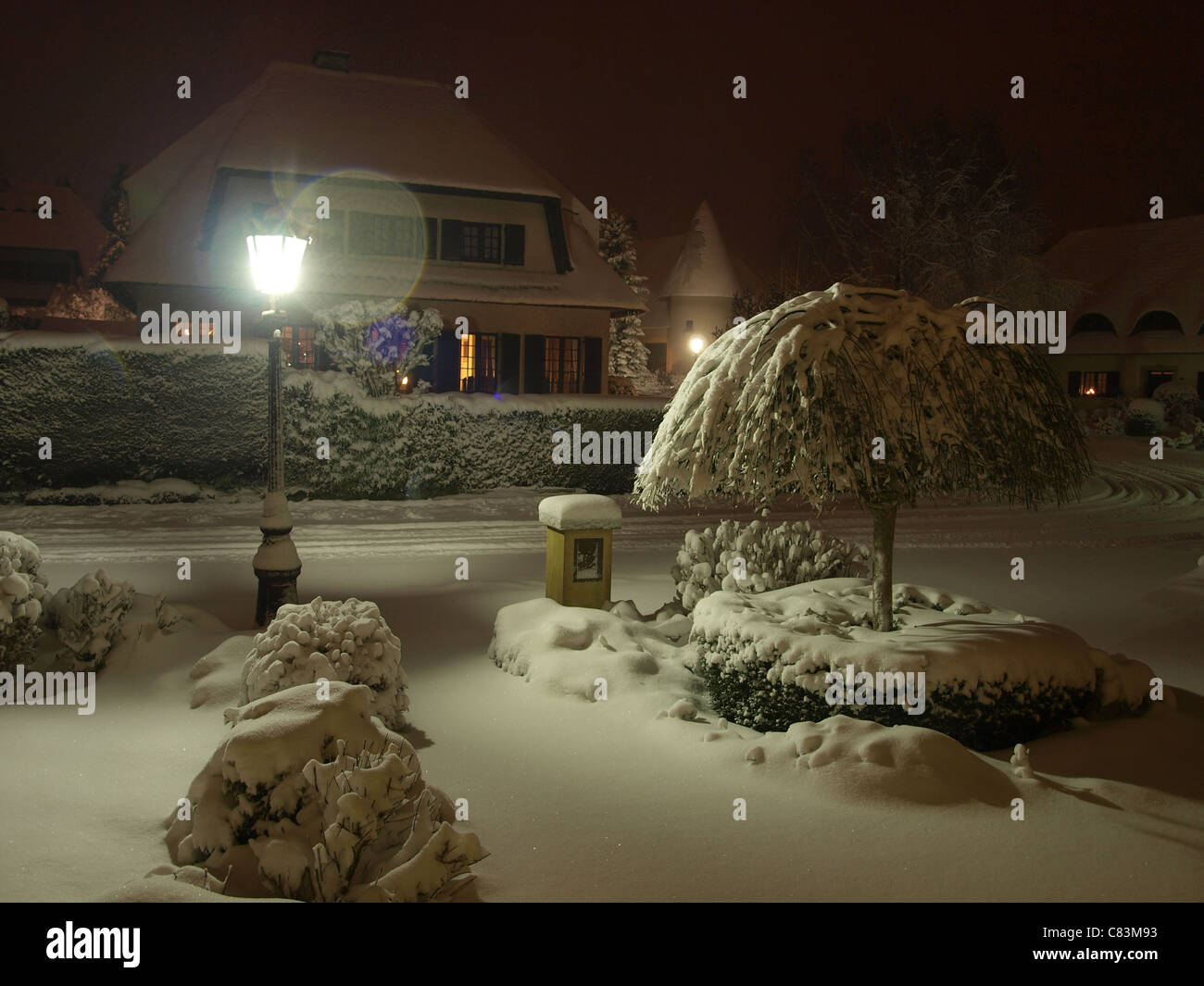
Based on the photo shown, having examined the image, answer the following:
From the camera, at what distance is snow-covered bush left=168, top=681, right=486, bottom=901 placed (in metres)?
4.34

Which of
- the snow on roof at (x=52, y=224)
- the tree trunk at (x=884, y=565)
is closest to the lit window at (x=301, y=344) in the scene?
the tree trunk at (x=884, y=565)

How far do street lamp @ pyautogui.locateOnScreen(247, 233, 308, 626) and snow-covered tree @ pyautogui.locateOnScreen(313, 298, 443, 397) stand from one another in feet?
40.1

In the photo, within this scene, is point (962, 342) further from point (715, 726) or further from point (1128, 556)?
point (1128, 556)

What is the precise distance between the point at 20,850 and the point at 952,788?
530 cm

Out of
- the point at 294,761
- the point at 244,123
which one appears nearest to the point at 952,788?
the point at 294,761

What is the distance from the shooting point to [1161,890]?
15.8 ft

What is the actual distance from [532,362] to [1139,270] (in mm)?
36109

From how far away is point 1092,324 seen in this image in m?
49.1

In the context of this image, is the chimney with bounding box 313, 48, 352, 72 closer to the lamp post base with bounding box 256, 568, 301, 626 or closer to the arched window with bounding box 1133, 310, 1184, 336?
the lamp post base with bounding box 256, 568, 301, 626

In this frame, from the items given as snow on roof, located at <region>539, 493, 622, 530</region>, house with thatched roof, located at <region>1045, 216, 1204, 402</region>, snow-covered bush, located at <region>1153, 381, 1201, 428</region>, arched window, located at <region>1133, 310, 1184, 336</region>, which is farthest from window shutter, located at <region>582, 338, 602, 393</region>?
arched window, located at <region>1133, 310, 1184, 336</region>

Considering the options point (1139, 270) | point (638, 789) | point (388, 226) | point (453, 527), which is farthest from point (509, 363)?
point (1139, 270)

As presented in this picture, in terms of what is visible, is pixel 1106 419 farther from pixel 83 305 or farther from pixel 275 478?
pixel 83 305

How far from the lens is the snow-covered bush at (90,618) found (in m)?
8.13

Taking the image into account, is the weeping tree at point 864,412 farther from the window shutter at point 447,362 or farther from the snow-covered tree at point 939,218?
the snow-covered tree at point 939,218
